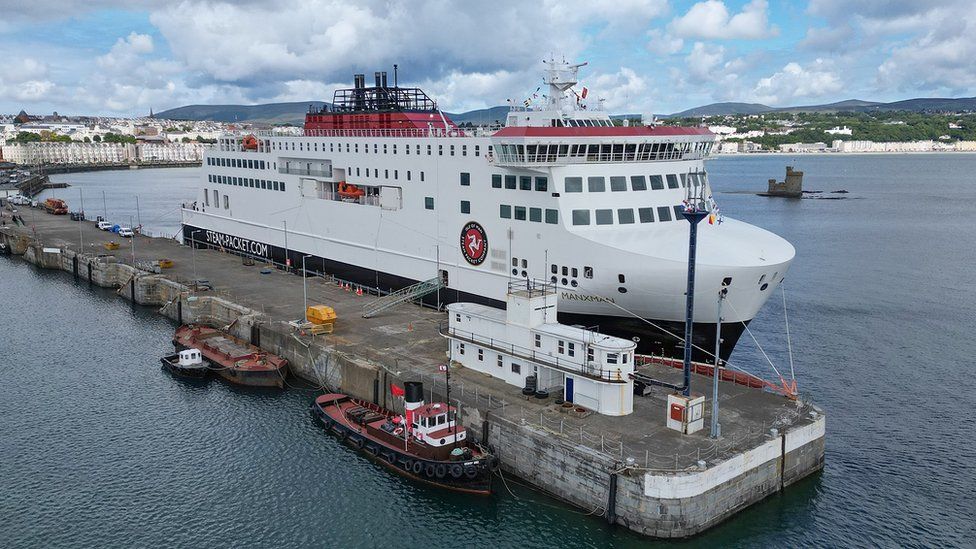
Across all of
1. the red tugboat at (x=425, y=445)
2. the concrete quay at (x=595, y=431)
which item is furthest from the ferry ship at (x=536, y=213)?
the red tugboat at (x=425, y=445)

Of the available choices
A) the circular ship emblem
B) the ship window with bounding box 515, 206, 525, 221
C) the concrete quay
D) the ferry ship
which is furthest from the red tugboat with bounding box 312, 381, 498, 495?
the circular ship emblem

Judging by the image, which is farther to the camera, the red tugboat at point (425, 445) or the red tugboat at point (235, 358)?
the red tugboat at point (235, 358)

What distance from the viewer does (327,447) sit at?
2661 cm

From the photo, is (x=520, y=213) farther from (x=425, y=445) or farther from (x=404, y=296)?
(x=425, y=445)

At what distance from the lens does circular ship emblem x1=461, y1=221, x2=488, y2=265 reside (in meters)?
35.0

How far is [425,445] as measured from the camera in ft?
77.4

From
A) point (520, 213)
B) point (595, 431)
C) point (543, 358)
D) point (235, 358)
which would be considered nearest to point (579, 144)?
point (520, 213)

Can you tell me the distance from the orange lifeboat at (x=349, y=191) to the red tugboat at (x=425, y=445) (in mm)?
20126

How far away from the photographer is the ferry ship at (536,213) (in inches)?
1126

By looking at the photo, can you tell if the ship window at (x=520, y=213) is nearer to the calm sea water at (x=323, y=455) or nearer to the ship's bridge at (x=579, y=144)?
the ship's bridge at (x=579, y=144)

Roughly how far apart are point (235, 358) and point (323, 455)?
10.5m

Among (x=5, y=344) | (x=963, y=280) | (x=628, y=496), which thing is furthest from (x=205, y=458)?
(x=963, y=280)

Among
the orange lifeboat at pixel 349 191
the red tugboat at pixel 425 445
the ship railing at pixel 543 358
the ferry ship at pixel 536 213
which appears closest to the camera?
the red tugboat at pixel 425 445

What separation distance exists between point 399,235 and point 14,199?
87732 millimetres
